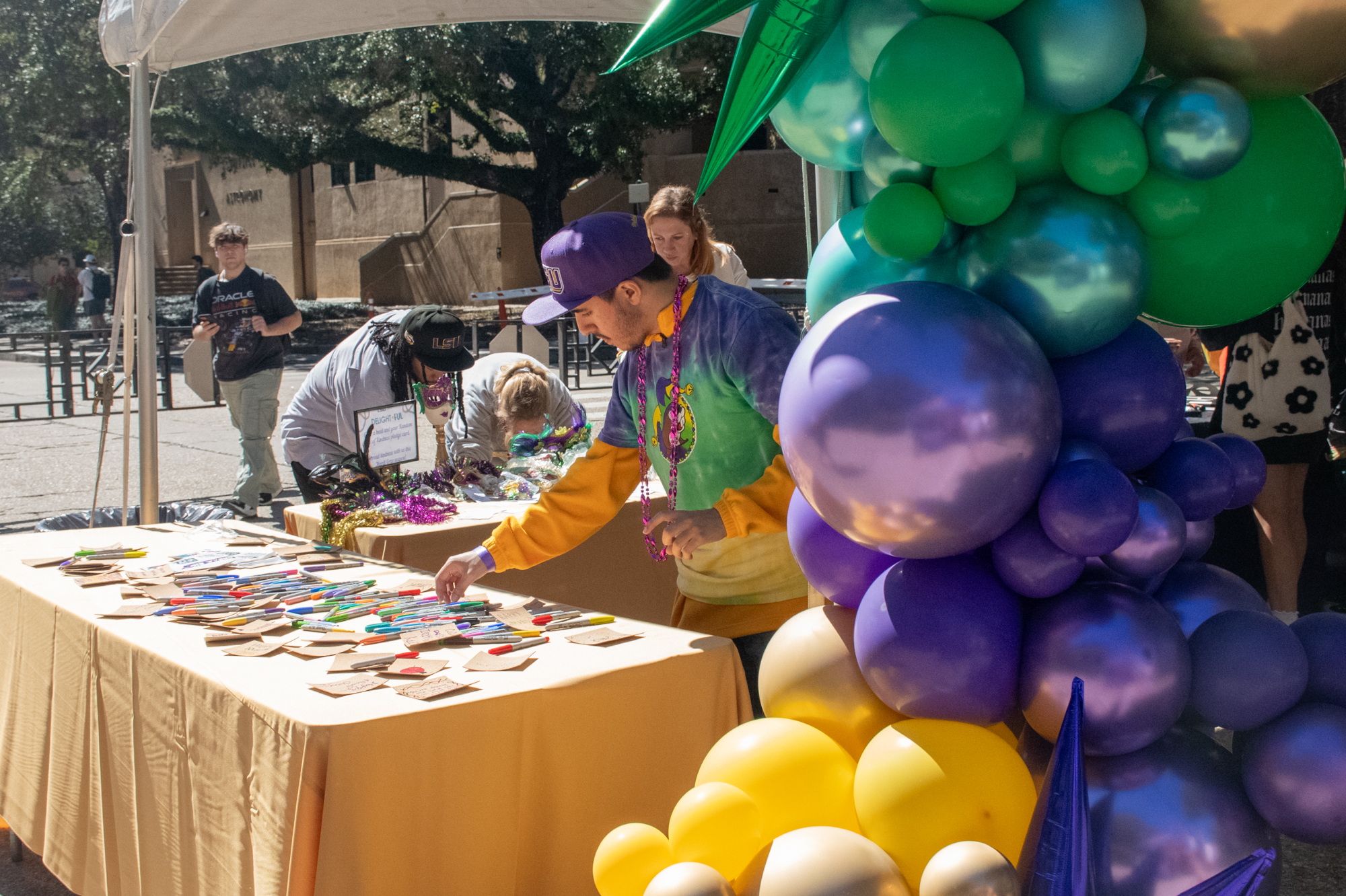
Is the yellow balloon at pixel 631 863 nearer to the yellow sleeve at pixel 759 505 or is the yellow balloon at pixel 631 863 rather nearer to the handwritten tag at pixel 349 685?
the handwritten tag at pixel 349 685

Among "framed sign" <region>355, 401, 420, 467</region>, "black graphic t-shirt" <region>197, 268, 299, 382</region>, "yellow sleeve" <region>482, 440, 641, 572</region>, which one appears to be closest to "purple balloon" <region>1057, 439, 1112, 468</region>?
"yellow sleeve" <region>482, 440, 641, 572</region>

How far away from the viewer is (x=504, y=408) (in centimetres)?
441

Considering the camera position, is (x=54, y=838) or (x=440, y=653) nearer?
(x=440, y=653)

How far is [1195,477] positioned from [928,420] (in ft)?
1.15

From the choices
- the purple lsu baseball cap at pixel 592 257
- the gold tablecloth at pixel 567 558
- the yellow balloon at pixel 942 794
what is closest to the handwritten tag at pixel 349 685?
the purple lsu baseball cap at pixel 592 257

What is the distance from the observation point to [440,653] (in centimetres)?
204

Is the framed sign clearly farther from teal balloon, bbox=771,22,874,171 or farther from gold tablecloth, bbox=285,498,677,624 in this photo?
teal balloon, bbox=771,22,874,171

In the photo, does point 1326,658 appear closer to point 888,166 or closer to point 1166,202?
point 1166,202

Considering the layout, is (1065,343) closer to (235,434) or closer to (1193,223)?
(1193,223)

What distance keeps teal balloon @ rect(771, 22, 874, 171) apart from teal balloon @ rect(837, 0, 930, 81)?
0.03 m

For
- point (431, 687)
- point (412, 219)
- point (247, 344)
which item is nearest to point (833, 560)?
point (431, 687)

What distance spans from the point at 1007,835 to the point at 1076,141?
28.8 inches

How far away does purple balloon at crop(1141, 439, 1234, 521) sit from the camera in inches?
48.7

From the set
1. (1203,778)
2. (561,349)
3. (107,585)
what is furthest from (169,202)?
(1203,778)
